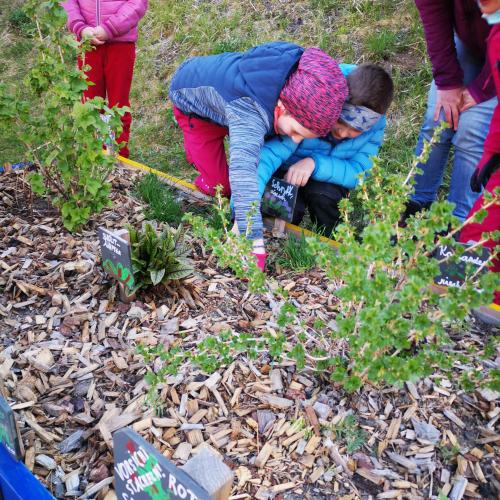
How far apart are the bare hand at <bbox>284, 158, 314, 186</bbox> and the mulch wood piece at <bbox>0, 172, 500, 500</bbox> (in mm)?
738

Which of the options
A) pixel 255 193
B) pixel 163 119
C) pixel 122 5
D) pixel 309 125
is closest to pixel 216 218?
pixel 255 193

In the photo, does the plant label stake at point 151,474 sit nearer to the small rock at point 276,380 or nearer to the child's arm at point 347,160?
the small rock at point 276,380

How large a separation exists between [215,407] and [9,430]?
0.64 meters

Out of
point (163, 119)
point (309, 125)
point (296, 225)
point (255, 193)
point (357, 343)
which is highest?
point (309, 125)

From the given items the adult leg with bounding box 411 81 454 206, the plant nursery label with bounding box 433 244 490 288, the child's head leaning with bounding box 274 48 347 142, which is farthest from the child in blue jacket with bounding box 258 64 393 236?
the plant nursery label with bounding box 433 244 490 288

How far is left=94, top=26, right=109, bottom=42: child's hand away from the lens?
3418mm

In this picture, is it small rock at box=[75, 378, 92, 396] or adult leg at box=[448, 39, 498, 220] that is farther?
adult leg at box=[448, 39, 498, 220]

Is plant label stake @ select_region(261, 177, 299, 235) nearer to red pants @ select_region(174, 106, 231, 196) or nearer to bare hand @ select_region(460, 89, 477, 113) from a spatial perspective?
red pants @ select_region(174, 106, 231, 196)

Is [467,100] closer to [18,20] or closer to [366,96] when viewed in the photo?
[366,96]

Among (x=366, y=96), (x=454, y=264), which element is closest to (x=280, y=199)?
(x=366, y=96)

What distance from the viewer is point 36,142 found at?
8.00 ft

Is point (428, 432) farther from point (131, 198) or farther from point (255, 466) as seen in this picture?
point (131, 198)

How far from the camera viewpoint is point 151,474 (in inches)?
41.8

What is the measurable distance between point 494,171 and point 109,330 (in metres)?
1.71
